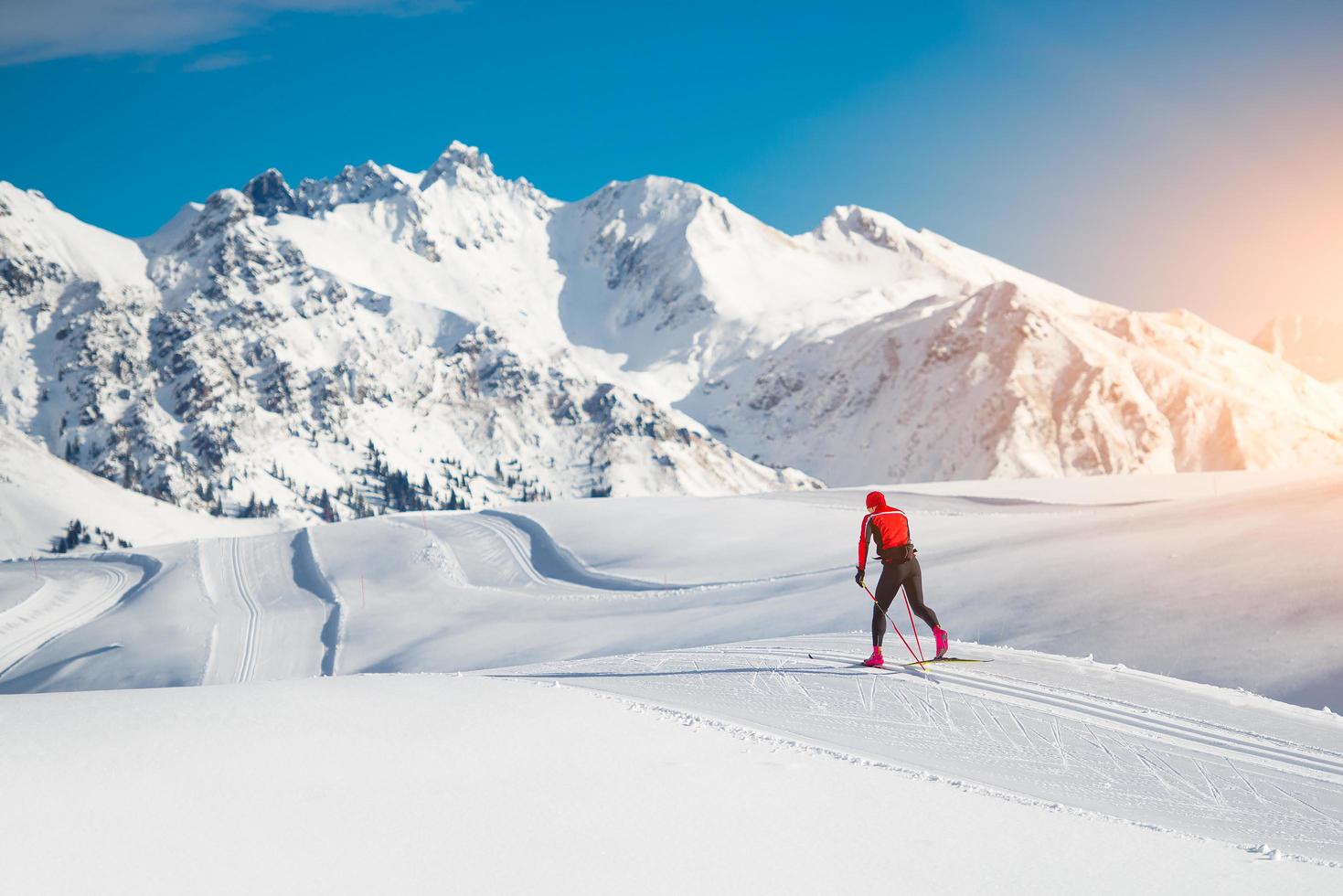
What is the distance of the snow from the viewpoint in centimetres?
571

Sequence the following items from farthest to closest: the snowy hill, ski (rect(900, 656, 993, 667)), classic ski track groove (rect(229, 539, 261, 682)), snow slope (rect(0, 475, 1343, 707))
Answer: classic ski track groove (rect(229, 539, 261, 682))
snow slope (rect(0, 475, 1343, 707))
ski (rect(900, 656, 993, 667))
the snowy hill

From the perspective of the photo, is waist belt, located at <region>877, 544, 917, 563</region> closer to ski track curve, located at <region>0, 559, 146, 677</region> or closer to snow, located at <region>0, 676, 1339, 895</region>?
snow, located at <region>0, 676, 1339, 895</region>

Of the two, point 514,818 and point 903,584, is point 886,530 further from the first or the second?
point 514,818

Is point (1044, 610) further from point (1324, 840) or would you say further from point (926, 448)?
point (926, 448)

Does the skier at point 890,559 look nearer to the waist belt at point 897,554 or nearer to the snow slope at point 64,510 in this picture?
the waist belt at point 897,554

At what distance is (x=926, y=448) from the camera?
17500cm

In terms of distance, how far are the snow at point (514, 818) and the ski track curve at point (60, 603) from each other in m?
35.1

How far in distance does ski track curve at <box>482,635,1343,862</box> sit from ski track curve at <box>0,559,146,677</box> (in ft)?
114

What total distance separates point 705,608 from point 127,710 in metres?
19.1

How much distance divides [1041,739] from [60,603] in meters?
48.1

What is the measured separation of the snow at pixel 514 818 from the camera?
225 inches

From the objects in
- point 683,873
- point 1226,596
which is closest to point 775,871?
point 683,873

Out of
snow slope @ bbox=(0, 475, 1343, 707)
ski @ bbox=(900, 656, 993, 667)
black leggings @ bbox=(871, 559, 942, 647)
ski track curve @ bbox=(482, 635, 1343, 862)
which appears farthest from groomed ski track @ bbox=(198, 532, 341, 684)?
black leggings @ bbox=(871, 559, 942, 647)

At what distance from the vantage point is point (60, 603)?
46.4 m
